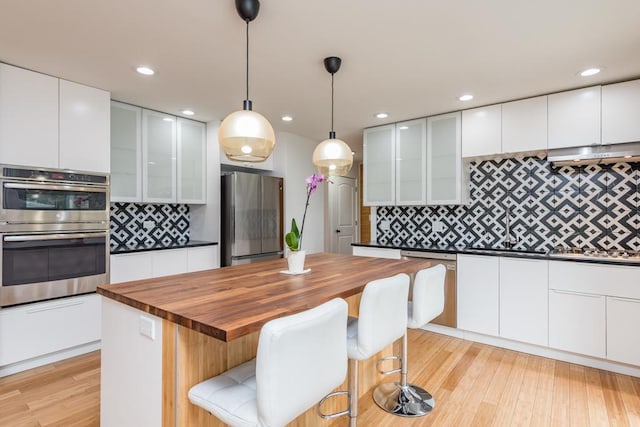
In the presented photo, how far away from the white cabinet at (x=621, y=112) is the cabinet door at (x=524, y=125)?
17.1 inches

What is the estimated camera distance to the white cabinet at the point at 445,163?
3639 mm

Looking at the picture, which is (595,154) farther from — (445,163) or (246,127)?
(246,127)

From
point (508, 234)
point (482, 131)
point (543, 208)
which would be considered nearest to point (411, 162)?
point (482, 131)

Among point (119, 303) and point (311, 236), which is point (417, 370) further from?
point (311, 236)

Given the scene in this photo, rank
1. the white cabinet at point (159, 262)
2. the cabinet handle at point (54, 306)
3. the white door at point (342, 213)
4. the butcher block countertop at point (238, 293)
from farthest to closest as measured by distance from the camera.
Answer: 1. the white door at point (342, 213)
2. the white cabinet at point (159, 262)
3. the cabinet handle at point (54, 306)
4. the butcher block countertop at point (238, 293)

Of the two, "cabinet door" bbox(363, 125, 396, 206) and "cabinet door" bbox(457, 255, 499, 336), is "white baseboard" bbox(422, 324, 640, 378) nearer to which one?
"cabinet door" bbox(457, 255, 499, 336)

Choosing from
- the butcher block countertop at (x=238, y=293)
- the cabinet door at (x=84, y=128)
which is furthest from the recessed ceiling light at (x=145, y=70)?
the butcher block countertop at (x=238, y=293)

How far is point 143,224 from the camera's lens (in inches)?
155

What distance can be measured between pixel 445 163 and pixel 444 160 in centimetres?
4

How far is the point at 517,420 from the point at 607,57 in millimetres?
2586

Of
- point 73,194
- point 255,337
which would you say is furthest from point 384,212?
point 73,194

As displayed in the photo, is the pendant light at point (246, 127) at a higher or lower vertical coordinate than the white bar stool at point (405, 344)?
higher

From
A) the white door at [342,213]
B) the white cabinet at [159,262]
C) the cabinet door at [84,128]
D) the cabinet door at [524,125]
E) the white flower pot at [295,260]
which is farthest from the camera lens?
the white door at [342,213]

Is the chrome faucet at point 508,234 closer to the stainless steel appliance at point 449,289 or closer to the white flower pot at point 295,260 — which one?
the stainless steel appliance at point 449,289
